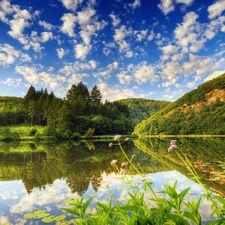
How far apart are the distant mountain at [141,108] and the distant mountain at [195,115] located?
39.7 meters

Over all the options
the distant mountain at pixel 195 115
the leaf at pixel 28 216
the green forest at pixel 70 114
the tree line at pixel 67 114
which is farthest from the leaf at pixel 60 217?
the distant mountain at pixel 195 115

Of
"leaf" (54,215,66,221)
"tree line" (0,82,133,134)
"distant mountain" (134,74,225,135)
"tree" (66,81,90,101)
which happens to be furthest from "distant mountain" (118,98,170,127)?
"leaf" (54,215,66,221)

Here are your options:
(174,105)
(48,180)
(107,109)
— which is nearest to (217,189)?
(48,180)

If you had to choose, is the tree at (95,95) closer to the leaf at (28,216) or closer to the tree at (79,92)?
the tree at (79,92)

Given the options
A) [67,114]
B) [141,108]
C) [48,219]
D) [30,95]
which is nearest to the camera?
[48,219]

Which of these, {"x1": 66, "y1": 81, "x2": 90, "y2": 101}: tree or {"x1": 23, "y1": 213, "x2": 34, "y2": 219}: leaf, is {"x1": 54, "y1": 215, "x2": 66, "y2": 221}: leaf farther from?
{"x1": 66, "y1": 81, "x2": 90, "y2": 101}: tree

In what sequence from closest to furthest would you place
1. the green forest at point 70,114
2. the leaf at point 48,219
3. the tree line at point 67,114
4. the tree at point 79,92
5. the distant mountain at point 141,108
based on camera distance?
the leaf at point 48,219 → the green forest at point 70,114 → the tree line at point 67,114 → the tree at point 79,92 → the distant mountain at point 141,108

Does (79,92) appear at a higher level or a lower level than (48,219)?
higher

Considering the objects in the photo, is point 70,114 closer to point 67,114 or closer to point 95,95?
point 67,114

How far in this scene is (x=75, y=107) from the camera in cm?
8181

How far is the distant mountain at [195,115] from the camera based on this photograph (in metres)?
90.0

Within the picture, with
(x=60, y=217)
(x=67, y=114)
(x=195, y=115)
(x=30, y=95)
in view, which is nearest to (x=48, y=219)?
(x=60, y=217)

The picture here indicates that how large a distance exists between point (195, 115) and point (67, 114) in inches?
2189

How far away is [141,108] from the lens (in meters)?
172
